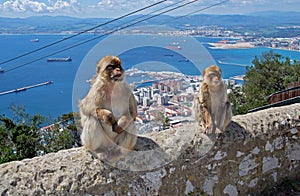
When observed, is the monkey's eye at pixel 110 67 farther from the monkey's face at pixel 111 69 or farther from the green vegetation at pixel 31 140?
the green vegetation at pixel 31 140

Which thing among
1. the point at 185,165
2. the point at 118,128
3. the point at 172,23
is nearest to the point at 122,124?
the point at 118,128

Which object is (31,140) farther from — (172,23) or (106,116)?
(106,116)

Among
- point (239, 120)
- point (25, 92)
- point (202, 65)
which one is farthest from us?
point (25, 92)

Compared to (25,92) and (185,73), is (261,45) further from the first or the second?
(25,92)

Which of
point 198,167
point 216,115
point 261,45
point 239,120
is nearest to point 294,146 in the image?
point 239,120

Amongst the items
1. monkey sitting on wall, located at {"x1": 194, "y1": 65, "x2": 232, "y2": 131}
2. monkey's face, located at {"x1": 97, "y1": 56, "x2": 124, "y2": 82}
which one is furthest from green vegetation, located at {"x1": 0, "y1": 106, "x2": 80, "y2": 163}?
monkey's face, located at {"x1": 97, "y1": 56, "x2": 124, "y2": 82}

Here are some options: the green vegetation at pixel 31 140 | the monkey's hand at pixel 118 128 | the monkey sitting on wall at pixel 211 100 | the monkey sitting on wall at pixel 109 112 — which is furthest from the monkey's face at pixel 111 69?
the green vegetation at pixel 31 140
